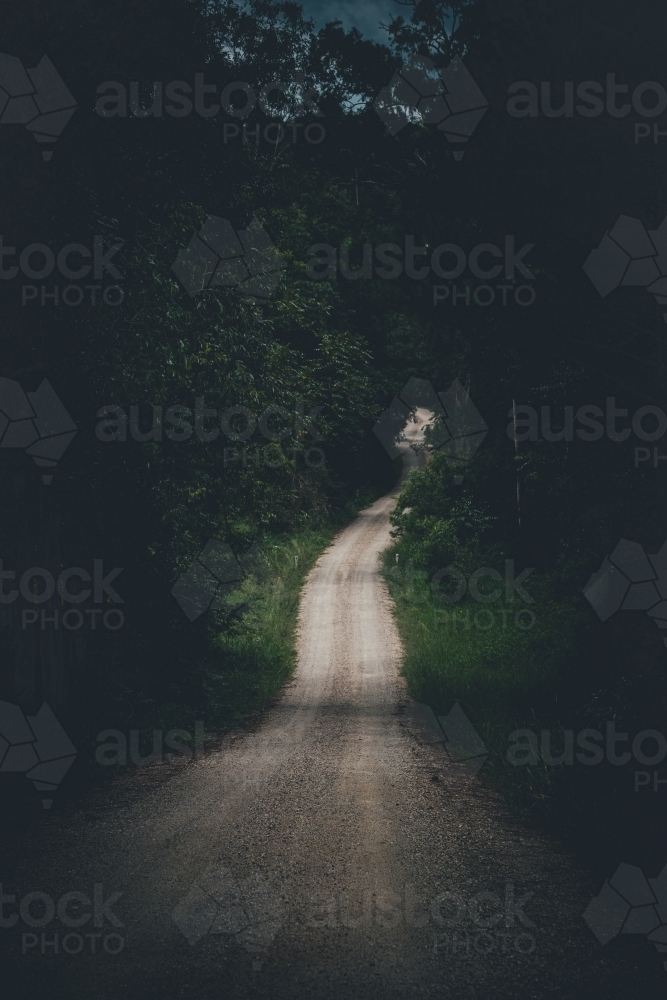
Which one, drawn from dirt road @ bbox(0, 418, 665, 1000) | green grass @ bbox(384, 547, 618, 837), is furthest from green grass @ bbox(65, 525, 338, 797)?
green grass @ bbox(384, 547, 618, 837)

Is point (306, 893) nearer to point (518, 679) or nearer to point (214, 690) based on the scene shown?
point (518, 679)

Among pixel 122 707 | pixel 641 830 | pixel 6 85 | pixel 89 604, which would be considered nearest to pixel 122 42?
pixel 6 85

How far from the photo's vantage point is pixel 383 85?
9336 millimetres

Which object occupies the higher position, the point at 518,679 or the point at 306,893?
the point at 306,893

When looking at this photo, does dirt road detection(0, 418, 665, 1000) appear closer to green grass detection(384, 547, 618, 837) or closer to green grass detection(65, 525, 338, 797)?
green grass detection(384, 547, 618, 837)

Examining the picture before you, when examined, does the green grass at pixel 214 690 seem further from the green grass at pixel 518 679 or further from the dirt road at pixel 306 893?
the green grass at pixel 518 679

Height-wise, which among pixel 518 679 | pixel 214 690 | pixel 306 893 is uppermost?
pixel 306 893

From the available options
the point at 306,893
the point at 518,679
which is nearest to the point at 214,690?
the point at 518,679

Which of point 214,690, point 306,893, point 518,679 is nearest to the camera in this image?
point 306,893

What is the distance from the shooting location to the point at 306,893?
6.14m

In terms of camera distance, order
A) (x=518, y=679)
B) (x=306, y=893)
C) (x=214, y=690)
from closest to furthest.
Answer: (x=306, y=893), (x=518, y=679), (x=214, y=690)

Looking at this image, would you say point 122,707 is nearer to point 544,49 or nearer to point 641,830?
point 641,830

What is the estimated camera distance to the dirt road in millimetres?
4988

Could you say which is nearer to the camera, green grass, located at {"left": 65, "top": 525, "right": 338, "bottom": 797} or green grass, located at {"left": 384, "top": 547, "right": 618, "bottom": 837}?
green grass, located at {"left": 384, "top": 547, "right": 618, "bottom": 837}
